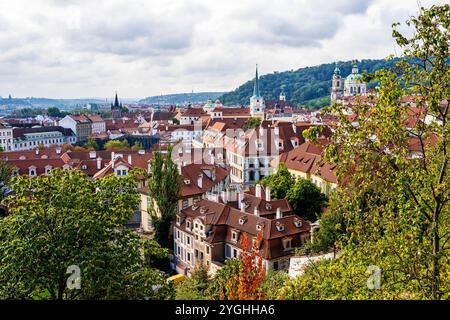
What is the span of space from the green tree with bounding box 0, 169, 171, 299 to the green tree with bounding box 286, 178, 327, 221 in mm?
26176

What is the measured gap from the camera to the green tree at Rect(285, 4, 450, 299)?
386 inches

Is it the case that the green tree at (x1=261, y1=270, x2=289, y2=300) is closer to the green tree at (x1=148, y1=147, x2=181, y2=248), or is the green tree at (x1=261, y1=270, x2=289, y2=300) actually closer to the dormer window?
the dormer window

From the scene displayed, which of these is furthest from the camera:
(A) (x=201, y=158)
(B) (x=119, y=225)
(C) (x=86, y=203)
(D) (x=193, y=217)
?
(A) (x=201, y=158)

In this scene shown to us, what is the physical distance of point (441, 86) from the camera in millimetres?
9695

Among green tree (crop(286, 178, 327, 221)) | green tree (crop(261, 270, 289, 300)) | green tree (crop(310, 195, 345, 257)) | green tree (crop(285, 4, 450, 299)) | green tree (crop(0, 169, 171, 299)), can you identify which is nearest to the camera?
green tree (crop(285, 4, 450, 299))

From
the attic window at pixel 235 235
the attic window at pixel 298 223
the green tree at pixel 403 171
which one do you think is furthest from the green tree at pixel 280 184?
the green tree at pixel 403 171

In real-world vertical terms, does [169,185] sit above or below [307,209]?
above

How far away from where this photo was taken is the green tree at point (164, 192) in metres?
38.2

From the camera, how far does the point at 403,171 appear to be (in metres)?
10.1

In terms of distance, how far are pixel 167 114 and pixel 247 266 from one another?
176573 millimetres

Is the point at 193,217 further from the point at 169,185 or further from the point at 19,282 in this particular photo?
the point at 19,282

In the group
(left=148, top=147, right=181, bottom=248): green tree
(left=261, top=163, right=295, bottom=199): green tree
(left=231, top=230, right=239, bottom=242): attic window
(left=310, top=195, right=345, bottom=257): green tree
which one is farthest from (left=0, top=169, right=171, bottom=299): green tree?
(left=261, top=163, right=295, bottom=199): green tree
